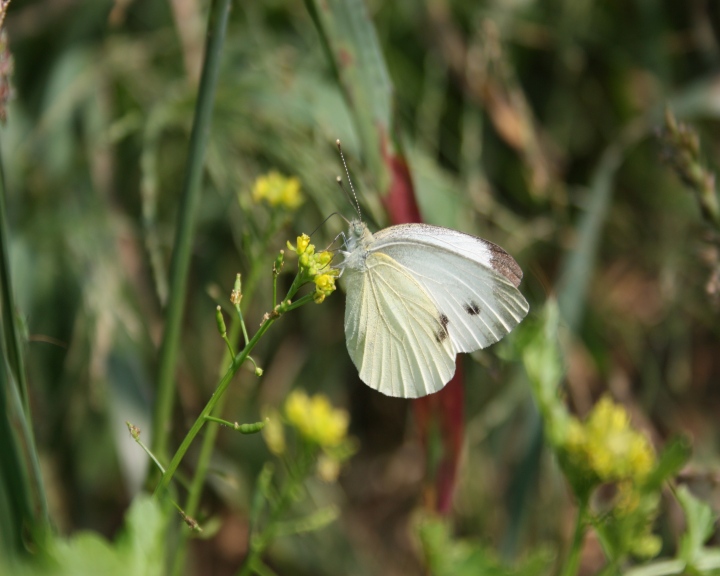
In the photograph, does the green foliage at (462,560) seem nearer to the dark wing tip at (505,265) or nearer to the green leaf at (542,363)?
the green leaf at (542,363)

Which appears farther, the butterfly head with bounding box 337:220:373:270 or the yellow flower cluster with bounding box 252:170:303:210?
the butterfly head with bounding box 337:220:373:270

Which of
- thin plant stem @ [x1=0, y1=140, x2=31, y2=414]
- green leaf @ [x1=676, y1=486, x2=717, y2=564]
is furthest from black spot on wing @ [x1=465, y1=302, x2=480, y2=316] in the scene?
thin plant stem @ [x1=0, y1=140, x2=31, y2=414]

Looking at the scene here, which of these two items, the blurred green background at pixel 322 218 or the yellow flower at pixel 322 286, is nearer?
the yellow flower at pixel 322 286

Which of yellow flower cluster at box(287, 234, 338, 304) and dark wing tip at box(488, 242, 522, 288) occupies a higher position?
yellow flower cluster at box(287, 234, 338, 304)

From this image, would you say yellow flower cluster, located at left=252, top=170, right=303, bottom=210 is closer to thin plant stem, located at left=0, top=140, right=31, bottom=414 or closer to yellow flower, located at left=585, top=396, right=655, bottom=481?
thin plant stem, located at left=0, top=140, right=31, bottom=414

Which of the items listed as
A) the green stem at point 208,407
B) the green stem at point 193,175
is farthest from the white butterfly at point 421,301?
the green stem at point 208,407

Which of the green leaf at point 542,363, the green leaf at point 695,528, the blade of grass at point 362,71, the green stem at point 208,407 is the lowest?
the green leaf at point 695,528

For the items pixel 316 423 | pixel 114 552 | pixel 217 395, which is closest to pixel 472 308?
pixel 316 423
